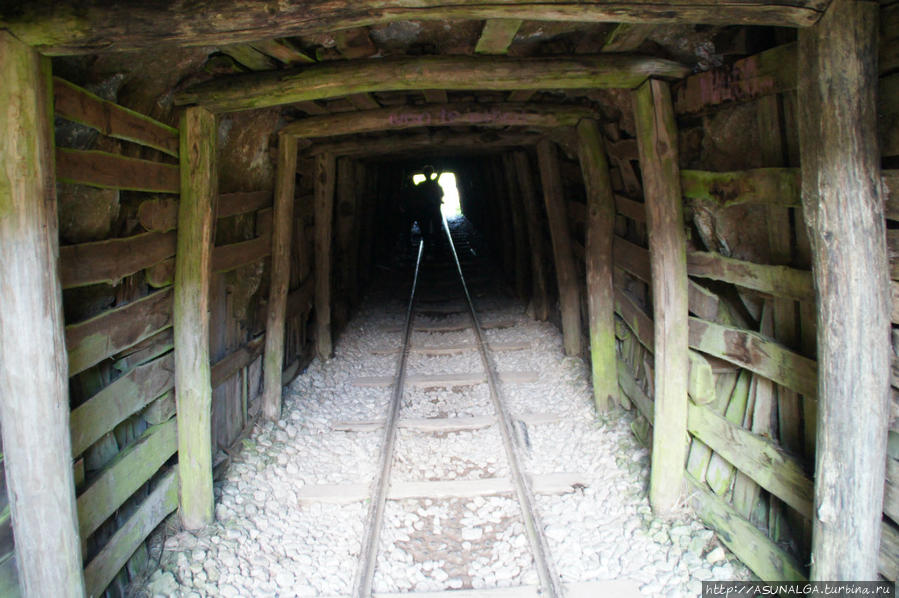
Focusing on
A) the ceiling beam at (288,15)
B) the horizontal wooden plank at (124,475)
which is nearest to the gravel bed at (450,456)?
the horizontal wooden plank at (124,475)

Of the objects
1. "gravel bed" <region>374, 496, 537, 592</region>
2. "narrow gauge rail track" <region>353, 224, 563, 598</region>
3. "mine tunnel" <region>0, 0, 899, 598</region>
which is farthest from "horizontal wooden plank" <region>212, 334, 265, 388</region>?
"gravel bed" <region>374, 496, 537, 592</region>

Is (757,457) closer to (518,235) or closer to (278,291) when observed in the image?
(278,291)

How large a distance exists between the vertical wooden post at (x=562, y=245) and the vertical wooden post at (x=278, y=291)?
2.76 meters

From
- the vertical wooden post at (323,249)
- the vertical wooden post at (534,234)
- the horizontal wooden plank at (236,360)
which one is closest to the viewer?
the horizontal wooden plank at (236,360)

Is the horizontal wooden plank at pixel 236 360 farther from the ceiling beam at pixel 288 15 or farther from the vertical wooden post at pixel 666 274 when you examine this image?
the vertical wooden post at pixel 666 274

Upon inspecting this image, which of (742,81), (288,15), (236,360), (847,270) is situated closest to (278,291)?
(236,360)

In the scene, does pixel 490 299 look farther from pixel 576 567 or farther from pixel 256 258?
pixel 576 567

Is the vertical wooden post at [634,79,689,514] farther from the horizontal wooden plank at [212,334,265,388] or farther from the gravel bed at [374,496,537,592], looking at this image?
the horizontal wooden plank at [212,334,265,388]

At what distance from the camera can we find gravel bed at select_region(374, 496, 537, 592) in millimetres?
3920

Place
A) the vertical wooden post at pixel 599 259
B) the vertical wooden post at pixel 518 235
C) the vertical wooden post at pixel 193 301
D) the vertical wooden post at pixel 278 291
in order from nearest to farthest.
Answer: the vertical wooden post at pixel 193 301 → the vertical wooden post at pixel 599 259 → the vertical wooden post at pixel 278 291 → the vertical wooden post at pixel 518 235

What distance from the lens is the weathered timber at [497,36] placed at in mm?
3205

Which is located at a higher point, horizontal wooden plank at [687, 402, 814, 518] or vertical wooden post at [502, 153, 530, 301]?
vertical wooden post at [502, 153, 530, 301]

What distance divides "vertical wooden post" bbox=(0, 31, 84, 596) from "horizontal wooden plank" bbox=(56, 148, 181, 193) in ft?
1.09

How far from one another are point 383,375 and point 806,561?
4.85 metres
